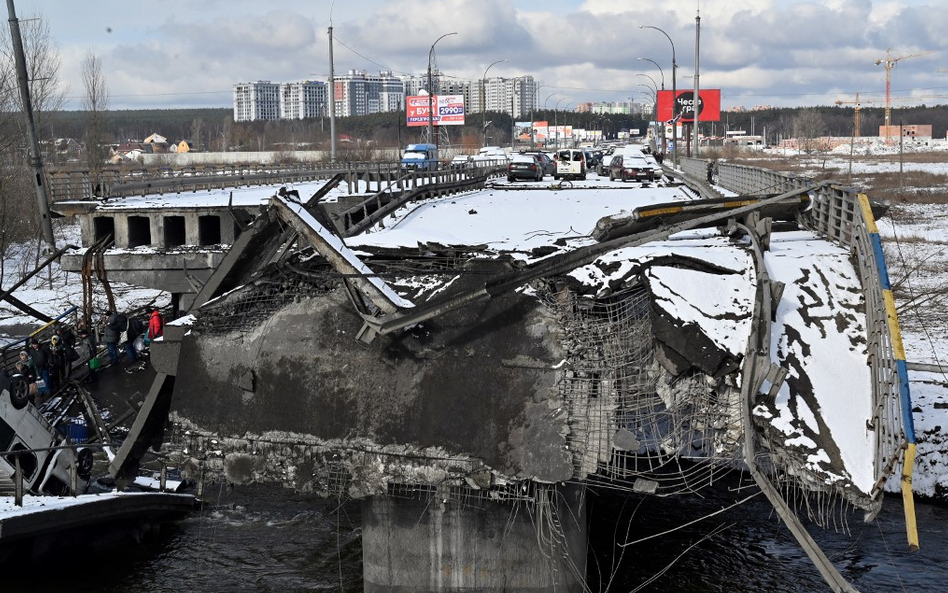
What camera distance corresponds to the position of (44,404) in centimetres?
2280

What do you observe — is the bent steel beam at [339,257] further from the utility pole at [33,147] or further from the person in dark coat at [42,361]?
the utility pole at [33,147]

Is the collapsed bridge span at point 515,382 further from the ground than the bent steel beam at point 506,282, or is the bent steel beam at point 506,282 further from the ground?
the bent steel beam at point 506,282

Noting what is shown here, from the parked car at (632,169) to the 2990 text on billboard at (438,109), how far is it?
55.9 m

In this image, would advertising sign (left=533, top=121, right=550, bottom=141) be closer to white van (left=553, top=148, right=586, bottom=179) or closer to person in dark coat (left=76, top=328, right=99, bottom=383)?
white van (left=553, top=148, right=586, bottom=179)

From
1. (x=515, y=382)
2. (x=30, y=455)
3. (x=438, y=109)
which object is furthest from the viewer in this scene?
(x=438, y=109)

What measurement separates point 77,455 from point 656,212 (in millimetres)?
11145

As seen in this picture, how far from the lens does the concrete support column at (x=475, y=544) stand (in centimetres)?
1098

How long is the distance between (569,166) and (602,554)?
45447 mm

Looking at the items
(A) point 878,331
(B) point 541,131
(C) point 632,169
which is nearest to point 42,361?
(A) point 878,331

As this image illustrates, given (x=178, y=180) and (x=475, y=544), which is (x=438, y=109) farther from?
(x=475, y=544)

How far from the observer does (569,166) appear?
58.1 m

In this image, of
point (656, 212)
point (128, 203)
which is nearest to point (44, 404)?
point (128, 203)

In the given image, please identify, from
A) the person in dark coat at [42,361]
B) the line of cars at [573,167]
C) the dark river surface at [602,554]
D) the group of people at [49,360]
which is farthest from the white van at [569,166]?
the dark river surface at [602,554]

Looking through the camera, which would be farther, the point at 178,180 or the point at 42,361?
the point at 178,180
